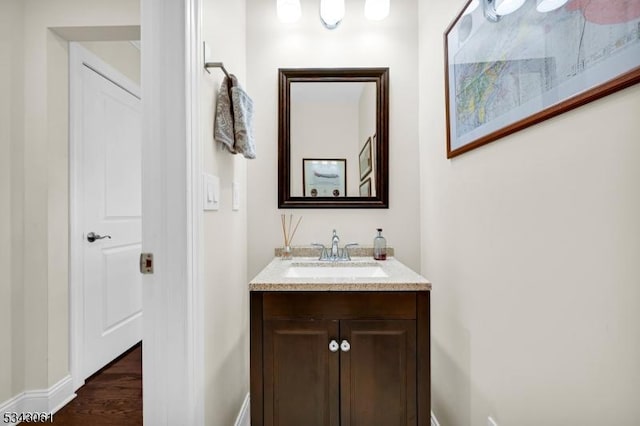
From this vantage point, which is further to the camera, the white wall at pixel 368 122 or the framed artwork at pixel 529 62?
the white wall at pixel 368 122

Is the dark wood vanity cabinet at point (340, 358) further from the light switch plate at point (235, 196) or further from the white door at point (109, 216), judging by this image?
the white door at point (109, 216)

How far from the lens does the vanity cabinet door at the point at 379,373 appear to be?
47.2 inches

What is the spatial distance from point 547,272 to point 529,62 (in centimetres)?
56

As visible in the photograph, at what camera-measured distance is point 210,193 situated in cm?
121

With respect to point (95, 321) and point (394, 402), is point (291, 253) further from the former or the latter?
point (95, 321)

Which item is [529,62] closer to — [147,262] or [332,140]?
[332,140]

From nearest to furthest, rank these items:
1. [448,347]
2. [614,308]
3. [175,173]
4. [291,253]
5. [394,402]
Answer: [614,308]
[175,173]
[394,402]
[448,347]
[291,253]

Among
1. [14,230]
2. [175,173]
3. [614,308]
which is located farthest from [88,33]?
[614,308]

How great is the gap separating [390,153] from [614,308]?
1370 mm

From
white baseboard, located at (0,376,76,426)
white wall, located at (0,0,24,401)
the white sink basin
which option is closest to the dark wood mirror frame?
the white sink basin

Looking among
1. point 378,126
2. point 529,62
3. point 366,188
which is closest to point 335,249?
point 366,188

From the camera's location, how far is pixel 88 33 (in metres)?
1.78

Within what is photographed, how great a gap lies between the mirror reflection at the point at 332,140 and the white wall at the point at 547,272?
1.73ft

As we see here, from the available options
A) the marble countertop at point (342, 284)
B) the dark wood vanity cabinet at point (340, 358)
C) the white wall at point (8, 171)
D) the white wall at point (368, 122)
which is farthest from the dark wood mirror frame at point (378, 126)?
the white wall at point (8, 171)
